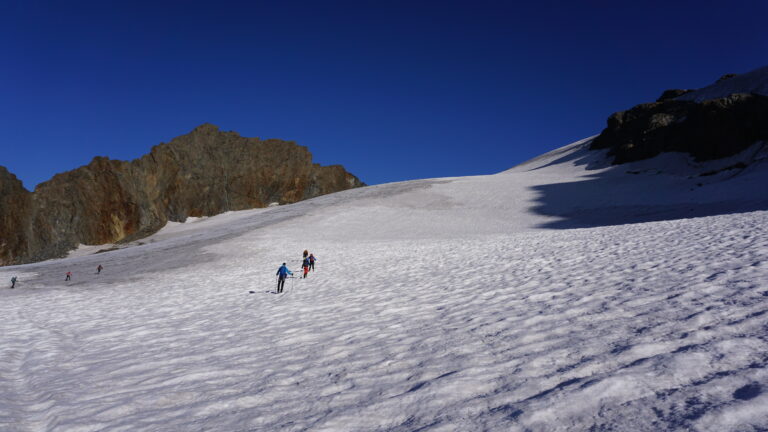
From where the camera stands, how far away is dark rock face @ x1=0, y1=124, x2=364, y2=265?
64.1 m

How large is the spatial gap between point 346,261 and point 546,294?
42.9 ft

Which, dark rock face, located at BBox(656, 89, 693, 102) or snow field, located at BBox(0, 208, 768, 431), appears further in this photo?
dark rock face, located at BBox(656, 89, 693, 102)

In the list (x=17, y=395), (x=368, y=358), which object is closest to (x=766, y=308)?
(x=368, y=358)

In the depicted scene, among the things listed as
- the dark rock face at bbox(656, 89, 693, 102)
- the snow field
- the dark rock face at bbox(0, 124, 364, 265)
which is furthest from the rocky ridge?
the dark rock face at bbox(0, 124, 364, 265)

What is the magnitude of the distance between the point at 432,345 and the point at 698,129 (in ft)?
179

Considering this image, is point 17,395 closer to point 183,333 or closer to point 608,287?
point 183,333

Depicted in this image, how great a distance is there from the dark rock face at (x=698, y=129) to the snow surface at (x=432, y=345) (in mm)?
37612

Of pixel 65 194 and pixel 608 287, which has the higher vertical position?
pixel 65 194

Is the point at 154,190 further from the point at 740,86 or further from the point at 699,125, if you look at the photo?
the point at 740,86

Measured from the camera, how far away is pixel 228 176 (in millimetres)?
81625

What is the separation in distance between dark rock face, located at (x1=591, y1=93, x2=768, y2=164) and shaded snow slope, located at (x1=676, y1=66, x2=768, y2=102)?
30.6ft

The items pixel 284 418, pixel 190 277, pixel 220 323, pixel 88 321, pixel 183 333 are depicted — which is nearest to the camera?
pixel 284 418

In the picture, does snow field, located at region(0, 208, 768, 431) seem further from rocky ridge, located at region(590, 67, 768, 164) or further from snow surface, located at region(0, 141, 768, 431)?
rocky ridge, located at region(590, 67, 768, 164)

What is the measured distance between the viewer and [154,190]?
73.0 metres
